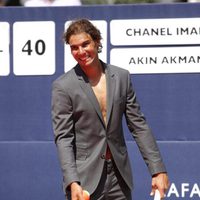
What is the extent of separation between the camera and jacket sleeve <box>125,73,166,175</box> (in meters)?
4.91

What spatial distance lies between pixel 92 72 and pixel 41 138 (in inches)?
81.7

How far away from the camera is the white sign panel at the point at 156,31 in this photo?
668 cm

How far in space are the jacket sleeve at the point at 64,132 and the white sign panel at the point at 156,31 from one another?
198 centimetres

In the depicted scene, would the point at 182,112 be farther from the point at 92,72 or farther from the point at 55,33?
the point at 92,72

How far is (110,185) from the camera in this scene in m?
4.90

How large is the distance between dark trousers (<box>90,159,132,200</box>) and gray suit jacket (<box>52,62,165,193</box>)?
4 centimetres

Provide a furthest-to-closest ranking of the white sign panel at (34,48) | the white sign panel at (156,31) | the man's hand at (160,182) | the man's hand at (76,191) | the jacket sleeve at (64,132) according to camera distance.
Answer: the white sign panel at (34,48) → the white sign panel at (156,31) → the man's hand at (160,182) → the jacket sleeve at (64,132) → the man's hand at (76,191)

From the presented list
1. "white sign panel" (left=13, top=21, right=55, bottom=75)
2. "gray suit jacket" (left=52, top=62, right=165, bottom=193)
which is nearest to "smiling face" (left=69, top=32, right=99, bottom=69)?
"gray suit jacket" (left=52, top=62, right=165, bottom=193)

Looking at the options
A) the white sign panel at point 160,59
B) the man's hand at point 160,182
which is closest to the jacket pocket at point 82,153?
the man's hand at point 160,182

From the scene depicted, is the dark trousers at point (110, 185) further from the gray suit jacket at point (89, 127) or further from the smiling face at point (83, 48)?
the smiling face at point (83, 48)

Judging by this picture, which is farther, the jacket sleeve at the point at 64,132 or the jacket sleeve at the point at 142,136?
the jacket sleeve at the point at 142,136

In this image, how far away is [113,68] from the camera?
16.4 feet

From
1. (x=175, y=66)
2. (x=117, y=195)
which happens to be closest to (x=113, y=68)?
(x=117, y=195)

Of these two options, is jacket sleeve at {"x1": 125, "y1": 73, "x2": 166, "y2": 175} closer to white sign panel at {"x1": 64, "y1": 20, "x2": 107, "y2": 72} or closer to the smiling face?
the smiling face
